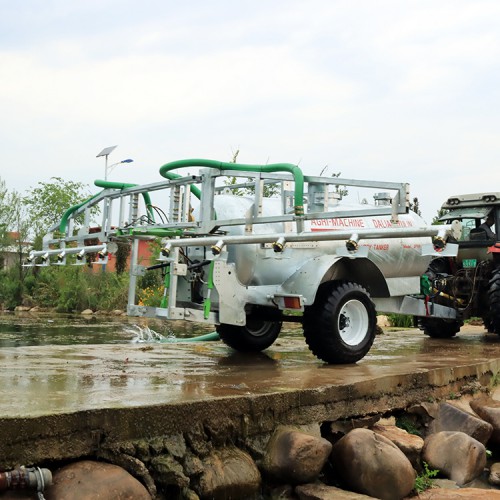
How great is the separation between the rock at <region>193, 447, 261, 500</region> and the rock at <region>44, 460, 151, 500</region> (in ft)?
1.91

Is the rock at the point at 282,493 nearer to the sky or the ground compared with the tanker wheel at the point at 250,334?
nearer to the ground

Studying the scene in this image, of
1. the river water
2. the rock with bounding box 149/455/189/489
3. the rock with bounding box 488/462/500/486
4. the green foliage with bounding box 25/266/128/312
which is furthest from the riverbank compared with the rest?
the green foliage with bounding box 25/266/128/312

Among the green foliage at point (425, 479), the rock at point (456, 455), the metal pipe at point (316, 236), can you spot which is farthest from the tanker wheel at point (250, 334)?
the green foliage at point (425, 479)

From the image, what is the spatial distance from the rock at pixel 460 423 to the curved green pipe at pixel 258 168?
7.65 ft

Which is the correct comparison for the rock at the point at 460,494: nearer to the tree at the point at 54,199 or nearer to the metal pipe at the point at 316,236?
the metal pipe at the point at 316,236

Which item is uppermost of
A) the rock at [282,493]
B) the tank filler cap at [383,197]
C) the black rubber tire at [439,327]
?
the tank filler cap at [383,197]

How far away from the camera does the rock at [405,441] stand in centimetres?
629

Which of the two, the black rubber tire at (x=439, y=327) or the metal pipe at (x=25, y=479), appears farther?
Result: the black rubber tire at (x=439, y=327)

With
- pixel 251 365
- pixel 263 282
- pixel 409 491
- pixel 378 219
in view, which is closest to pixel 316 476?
pixel 409 491

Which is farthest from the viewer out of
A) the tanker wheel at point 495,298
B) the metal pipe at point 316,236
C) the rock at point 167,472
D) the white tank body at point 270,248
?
the tanker wheel at point 495,298

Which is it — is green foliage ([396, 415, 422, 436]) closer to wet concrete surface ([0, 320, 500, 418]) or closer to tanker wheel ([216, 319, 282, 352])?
wet concrete surface ([0, 320, 500, 418])

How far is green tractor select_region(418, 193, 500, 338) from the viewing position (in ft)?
38.6

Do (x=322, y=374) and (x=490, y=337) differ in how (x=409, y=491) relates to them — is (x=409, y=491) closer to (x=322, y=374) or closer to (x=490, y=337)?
(x=322, y=374)

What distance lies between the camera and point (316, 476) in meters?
5.59
